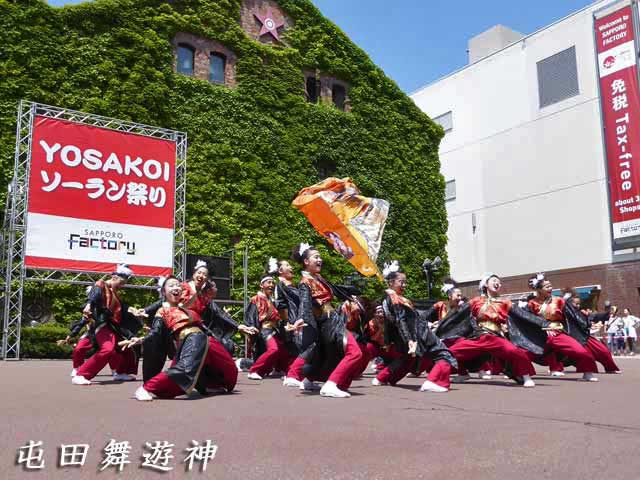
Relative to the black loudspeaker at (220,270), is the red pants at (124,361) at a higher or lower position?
lower

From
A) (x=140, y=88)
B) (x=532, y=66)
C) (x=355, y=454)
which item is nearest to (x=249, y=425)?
(x=355, y=454)

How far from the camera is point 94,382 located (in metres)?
8.73

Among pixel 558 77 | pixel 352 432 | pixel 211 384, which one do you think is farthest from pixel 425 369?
pixel 558 77

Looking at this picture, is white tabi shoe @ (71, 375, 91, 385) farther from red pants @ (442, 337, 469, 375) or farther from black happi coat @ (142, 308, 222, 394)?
red pants @ (442, 337, 469, 375)

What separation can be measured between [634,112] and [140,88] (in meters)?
18.7

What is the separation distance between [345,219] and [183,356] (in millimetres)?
6343

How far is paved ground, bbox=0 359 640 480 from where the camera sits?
337cm

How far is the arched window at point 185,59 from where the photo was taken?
65.0 feet

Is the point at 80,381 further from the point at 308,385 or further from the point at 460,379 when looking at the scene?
the point at 460,379

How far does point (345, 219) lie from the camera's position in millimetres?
12234

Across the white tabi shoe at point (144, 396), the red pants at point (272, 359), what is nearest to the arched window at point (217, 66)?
the red pants at point (272, 359)

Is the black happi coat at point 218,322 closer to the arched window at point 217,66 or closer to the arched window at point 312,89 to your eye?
the arched window at point 217,66

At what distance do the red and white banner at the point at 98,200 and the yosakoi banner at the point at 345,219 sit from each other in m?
5.36

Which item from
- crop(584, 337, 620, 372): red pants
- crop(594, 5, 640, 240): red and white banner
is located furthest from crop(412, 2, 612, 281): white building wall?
crop(584, 337, 620, 372): red pants
